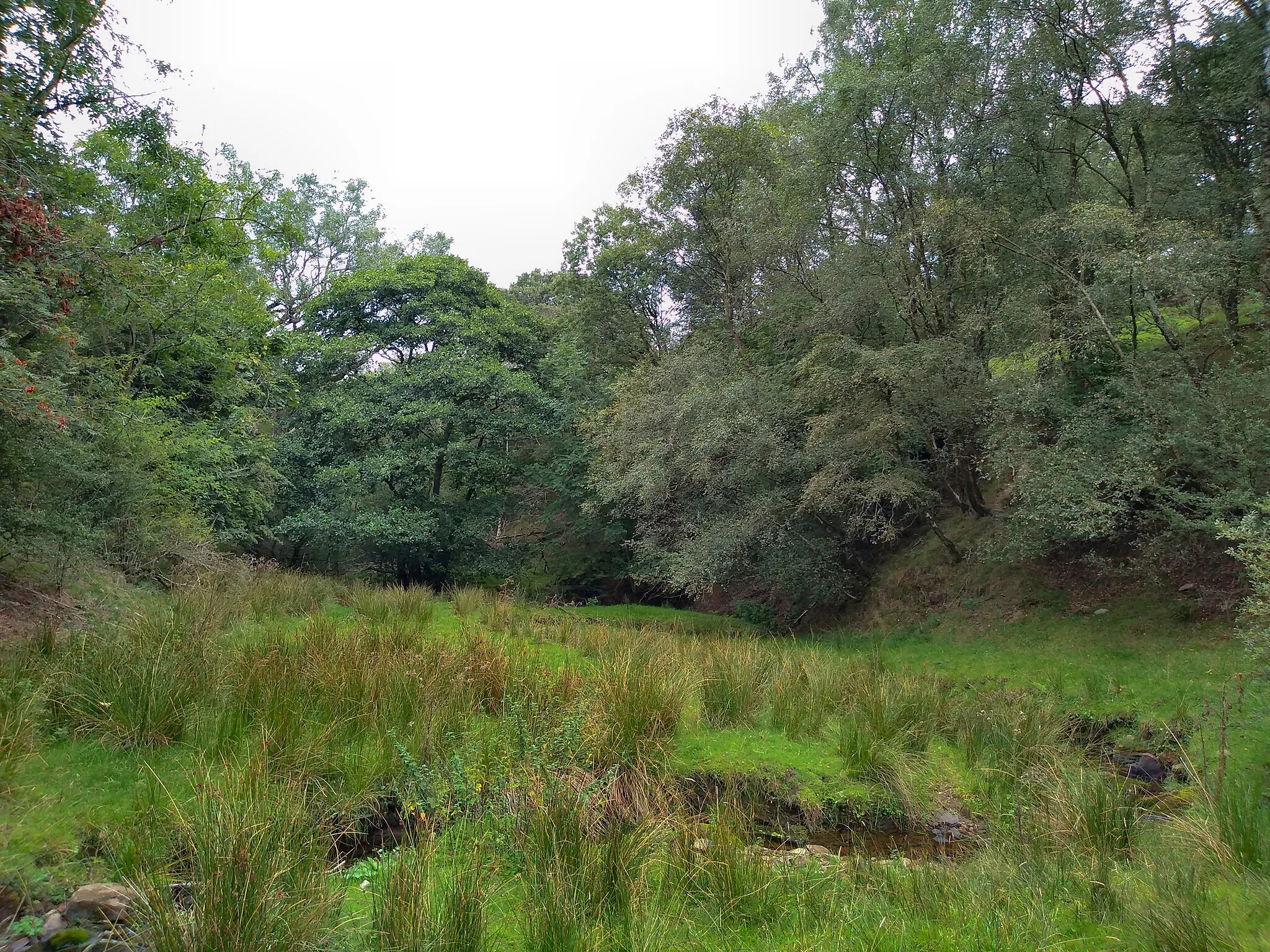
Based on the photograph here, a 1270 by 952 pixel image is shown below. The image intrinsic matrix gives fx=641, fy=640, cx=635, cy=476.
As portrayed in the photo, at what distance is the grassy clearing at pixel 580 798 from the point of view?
9.87 ft

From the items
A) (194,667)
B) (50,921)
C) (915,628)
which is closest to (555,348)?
(915,628)

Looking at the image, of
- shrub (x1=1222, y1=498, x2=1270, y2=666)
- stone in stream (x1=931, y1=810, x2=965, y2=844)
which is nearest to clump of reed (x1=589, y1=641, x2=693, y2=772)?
stone in stream (x1=931, y1=810, x2=965, y2=844)

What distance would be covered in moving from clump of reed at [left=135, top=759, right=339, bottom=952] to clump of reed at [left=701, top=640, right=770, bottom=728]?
179 inches

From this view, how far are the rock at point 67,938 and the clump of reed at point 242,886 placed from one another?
41 cm

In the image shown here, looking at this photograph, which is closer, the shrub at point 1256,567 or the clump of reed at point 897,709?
the shrub at point 1256,567

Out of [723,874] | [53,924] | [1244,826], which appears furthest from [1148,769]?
[53,924]

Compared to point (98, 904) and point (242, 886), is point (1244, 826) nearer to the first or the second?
point (242, 886)

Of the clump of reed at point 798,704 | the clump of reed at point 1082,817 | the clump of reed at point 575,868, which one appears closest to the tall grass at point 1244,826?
the clump of reed at point 1082,817

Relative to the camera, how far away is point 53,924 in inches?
124

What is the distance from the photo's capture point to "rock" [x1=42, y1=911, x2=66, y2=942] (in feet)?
10.2

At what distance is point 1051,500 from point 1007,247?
534 cm

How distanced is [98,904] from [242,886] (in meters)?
1.26

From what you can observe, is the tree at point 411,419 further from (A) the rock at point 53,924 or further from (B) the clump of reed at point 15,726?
(A) the rock at point 53,924

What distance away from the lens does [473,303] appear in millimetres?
21625
